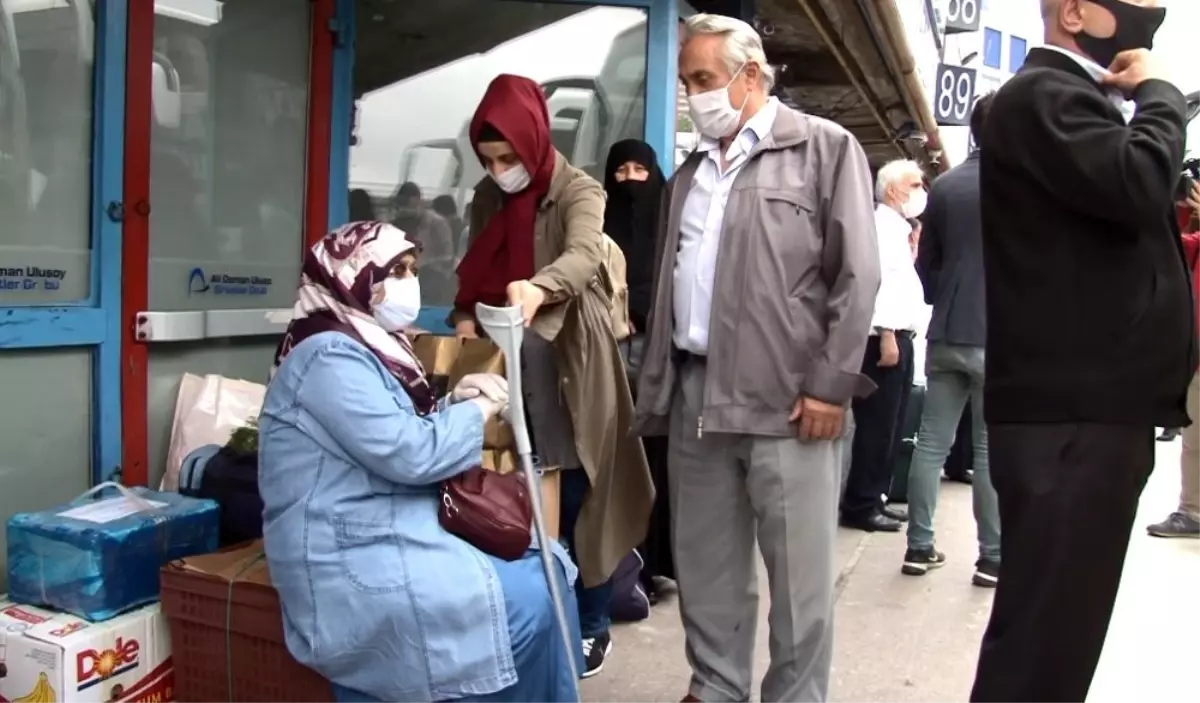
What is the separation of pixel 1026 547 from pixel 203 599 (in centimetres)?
183

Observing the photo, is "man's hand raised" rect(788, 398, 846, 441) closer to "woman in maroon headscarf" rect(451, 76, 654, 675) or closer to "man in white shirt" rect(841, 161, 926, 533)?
"woman in maroon headscarf" rect(451, 76, 654, 675)

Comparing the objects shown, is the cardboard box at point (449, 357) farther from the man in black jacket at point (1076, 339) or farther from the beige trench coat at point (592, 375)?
the man in black jacket at point (1076, 339)

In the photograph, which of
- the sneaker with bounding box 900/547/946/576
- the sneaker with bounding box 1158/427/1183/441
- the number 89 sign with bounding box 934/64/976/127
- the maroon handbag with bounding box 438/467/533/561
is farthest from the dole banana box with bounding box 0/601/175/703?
the number 89 sign with bounding box 934/64/976/127

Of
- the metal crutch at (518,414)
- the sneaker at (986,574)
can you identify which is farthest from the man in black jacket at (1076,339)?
the sneaker at (986,574)

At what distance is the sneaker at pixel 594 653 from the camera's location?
295cm

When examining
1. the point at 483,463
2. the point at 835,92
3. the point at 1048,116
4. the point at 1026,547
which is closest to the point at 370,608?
the point at 483,463

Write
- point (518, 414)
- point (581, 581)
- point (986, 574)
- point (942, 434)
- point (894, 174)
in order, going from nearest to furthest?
point (518, 414)
point (581, 581)
point (986, 574)
point (942, 434)
point (894, 174)

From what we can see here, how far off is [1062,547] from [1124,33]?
975mm

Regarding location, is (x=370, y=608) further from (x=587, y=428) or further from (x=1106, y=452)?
(x=1106, y=452)

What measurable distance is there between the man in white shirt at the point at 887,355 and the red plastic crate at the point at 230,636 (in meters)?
3.06

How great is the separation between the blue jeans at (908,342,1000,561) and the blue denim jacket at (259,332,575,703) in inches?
94.0

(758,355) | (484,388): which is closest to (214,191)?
(484,388)

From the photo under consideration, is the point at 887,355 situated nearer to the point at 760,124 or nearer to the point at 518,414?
the point at 760,124

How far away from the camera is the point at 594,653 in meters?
2.96
